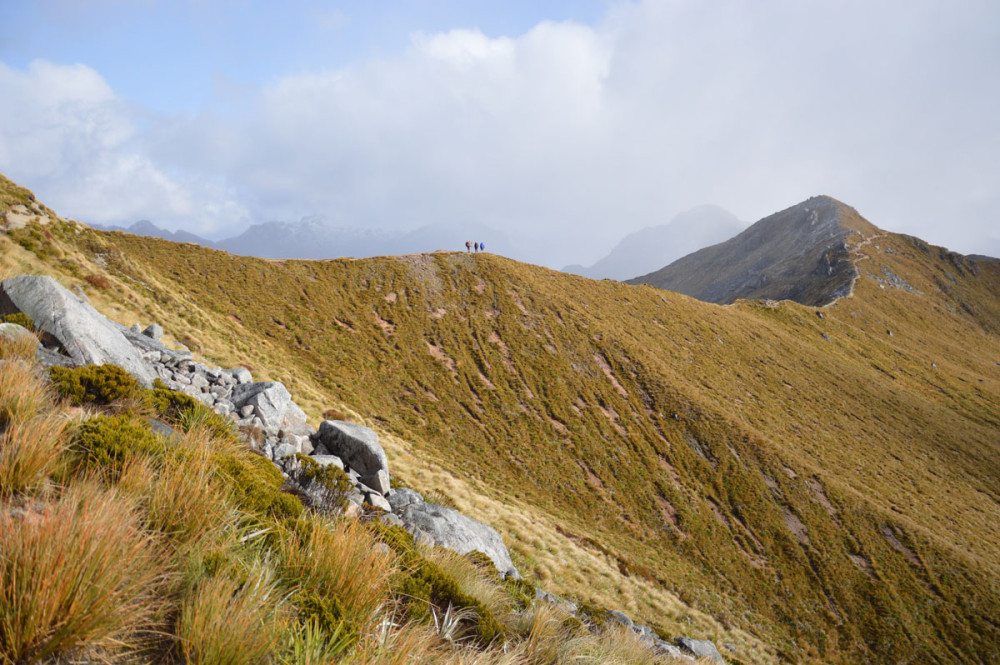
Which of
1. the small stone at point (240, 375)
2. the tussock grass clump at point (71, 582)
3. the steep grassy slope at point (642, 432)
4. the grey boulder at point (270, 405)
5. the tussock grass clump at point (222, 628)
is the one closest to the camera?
the tussock grass clump at point (71, 582)

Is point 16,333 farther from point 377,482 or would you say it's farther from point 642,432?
point 642,432

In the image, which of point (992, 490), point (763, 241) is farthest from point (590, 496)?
point (763, 241)

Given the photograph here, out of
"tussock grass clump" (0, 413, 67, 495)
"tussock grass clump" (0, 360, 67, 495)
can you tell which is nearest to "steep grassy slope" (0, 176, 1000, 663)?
"tussock grass clump" (0, 360, 67, 495)

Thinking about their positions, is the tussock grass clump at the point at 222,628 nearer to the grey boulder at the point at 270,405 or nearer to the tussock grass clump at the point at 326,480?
the tussock grass clump at the point at 326,480

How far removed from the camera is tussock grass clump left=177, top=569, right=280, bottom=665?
→ 3.09 meters

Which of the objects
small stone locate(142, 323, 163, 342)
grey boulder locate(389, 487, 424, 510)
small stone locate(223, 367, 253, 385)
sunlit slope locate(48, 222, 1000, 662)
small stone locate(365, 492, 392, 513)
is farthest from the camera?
sunlit slope locate(48, 222, 1000, 662)

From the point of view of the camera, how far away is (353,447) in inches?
456

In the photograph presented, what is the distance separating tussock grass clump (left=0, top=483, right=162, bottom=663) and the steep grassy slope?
1430 centimetres

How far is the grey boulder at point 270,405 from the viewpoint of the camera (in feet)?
36.8

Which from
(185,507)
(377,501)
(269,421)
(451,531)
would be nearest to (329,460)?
(377,501)

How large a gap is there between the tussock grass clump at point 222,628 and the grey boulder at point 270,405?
8261mm

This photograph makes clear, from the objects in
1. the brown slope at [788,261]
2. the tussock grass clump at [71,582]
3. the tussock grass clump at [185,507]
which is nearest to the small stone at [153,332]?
the tussock grass clump at [185,507]

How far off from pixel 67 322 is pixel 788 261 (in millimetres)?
171282

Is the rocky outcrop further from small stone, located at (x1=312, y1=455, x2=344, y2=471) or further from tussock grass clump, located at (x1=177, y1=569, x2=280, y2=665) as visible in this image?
tussock grass clump, located at (x1=177, y1=569, x2=280, y2=665)
